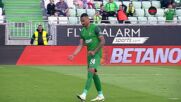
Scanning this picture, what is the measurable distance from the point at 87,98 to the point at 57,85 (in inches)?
134

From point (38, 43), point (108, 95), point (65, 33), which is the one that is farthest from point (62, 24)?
point (108, 95)

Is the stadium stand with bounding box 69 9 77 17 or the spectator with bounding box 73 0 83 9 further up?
the spectator with bounding box 73 0 83 9

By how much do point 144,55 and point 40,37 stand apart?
5.04 metres

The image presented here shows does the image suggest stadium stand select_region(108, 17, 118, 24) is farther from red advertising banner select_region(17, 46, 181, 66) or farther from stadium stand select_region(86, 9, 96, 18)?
red advertising banner select_region(17, 46, 181, 66)

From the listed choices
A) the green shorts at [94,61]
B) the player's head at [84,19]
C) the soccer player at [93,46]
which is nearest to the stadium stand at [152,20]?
the soccer player at [93,46]

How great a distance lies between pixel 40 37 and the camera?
30703 millimetres

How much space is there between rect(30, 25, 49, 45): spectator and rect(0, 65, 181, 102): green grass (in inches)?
205

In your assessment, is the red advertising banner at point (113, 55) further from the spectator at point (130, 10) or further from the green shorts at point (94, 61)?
the green shorts at point (94, 61)

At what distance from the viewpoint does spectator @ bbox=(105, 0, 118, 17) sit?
114 ft

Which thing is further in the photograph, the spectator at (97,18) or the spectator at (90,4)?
the spectator at (90,4)

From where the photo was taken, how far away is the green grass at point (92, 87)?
1608 centimetres

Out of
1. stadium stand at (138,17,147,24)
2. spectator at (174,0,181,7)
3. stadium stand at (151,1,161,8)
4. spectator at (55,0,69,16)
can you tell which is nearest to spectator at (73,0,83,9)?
spectator at (55,0,69,16)

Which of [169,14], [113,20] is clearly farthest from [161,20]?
[113,20]

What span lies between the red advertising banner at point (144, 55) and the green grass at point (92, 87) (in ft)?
17.3
